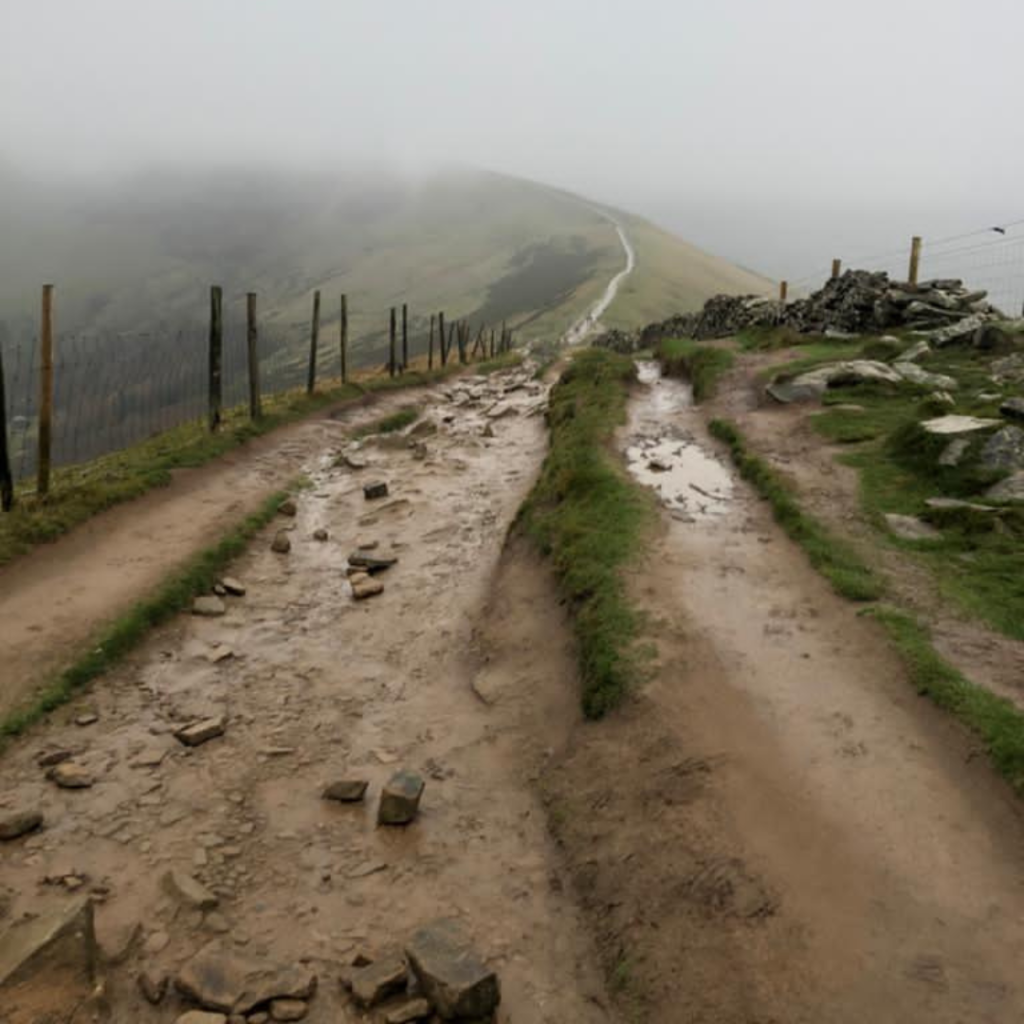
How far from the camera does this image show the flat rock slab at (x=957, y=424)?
15625 mm

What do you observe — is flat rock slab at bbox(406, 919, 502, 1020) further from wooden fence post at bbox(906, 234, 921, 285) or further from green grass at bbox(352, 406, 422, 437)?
wooden fence post at bbox(906, 234, 921, 285)

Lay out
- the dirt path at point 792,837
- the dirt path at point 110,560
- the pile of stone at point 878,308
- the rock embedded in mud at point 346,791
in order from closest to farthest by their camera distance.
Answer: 1. the dirt path at point 792,837
2. the rock embedded in mud at point 346,791
3. the dirt path at point 110,560
4. the pile of stone at point 878,308

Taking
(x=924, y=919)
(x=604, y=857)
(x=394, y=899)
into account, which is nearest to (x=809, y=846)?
(x=924, y=919)

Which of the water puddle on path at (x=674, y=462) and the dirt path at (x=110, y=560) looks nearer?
the dirt path at (x=110, y=560)

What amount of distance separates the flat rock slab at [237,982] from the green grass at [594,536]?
4.35 meters

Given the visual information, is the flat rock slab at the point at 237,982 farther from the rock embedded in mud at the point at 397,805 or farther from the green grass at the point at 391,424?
the green grass at the point at 391,424

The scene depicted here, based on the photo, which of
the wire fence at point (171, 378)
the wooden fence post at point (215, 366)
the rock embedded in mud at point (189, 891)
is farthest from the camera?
the wire fence at point (171, 378)

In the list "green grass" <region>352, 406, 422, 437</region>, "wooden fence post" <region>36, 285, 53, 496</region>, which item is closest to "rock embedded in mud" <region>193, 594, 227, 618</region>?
"wooden fence post" <region>36, 285, 53, 496</region>

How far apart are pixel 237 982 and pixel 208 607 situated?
8.03 m

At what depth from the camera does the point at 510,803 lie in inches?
350

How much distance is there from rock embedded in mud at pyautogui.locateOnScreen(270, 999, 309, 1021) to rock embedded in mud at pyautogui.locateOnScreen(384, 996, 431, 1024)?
0.68 meters

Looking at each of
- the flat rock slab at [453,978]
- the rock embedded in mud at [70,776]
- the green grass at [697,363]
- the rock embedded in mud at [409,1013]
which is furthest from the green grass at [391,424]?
the rock embedded in mud at [409,1013]

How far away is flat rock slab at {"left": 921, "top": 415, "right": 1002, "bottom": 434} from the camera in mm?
15625

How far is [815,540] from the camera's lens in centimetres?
1295
